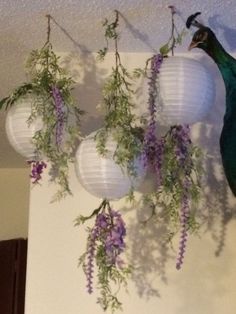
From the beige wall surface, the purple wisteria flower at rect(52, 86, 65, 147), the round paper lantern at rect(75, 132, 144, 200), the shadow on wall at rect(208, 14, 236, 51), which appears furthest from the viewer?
the beige wall surface

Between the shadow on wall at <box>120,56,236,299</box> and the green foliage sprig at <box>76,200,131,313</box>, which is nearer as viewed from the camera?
the green foliage sprig at <box>76,200,131,313</box>

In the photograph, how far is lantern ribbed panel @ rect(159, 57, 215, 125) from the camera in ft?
4.13

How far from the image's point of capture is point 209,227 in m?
1.55

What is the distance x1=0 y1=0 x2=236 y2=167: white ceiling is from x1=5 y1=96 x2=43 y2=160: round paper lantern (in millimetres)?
261

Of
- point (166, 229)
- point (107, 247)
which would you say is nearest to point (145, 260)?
point (166, 229)

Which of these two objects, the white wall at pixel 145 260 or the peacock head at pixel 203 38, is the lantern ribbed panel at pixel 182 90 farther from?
the white wall at pixel 145 260

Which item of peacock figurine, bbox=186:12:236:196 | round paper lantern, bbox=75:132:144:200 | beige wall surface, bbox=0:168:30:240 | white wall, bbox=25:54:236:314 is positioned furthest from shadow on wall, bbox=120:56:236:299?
beige wall surface, bbox=0:168:30:240

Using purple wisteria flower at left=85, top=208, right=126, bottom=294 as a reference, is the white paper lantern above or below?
above

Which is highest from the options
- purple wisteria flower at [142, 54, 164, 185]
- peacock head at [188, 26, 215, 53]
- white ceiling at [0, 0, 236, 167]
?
white ceiling at [0, 0, 236, 167]

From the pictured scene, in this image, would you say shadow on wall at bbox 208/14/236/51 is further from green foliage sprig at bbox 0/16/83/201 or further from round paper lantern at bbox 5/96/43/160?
round paper lantern at bbox 5/96/43/160

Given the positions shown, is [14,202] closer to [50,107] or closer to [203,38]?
[50,107]

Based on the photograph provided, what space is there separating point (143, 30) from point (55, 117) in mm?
416

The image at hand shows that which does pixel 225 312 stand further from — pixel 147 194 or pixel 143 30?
pixel 143 30

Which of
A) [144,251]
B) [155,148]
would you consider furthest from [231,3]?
[144,251]
